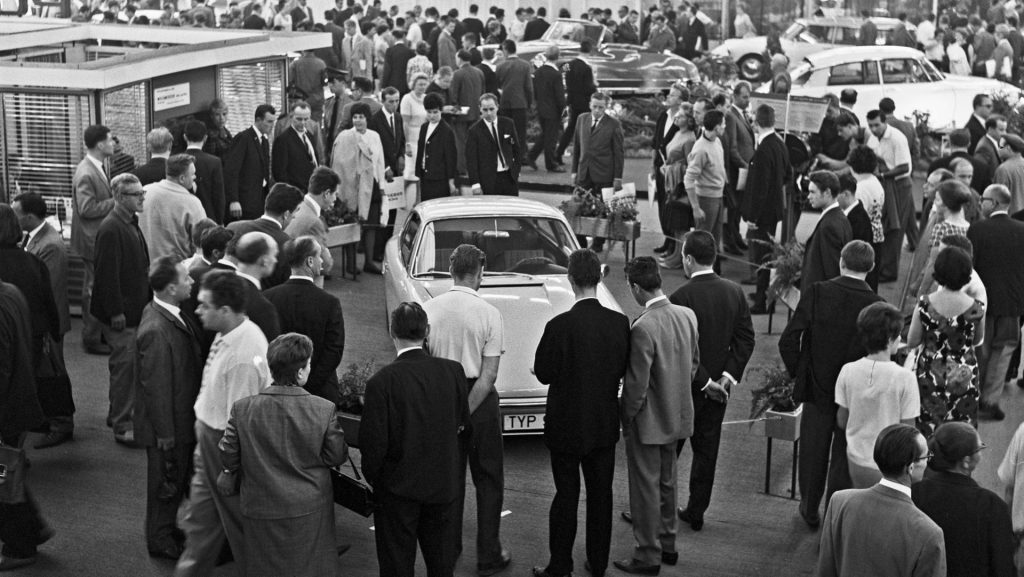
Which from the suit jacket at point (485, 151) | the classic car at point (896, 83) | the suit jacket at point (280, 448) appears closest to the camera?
the suit jacket at point (280, 448)

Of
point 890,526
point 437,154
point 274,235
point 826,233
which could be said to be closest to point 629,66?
point 437,154

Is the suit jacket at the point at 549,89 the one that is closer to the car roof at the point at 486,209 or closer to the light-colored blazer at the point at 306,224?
the car roof at the point at 486,209

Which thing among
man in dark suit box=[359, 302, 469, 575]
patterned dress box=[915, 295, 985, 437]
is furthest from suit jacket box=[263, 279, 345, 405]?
patterned dress box=[915, 295, 985, 437]

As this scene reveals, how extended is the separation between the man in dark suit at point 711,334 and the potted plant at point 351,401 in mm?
2172

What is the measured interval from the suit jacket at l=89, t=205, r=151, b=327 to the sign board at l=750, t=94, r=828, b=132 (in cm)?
780

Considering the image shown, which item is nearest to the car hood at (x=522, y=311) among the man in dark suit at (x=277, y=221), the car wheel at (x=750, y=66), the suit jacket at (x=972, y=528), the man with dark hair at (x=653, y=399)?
the man in dark suit at (x=277, y=221)

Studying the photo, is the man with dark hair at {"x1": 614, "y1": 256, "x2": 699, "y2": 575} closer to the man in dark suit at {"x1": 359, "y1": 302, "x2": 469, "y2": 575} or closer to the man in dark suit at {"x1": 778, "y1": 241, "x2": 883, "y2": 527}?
the man in dark suit at {"x1": 778, "y1": 241, "x2": 883, "y2": 527}

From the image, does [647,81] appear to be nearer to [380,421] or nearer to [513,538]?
[513,538]

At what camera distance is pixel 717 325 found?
8414mm

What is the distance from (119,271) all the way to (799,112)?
849cm

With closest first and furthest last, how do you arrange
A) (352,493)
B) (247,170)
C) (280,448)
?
(280,448)
(352,493)
(247,170)

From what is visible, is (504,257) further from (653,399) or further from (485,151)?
(485,151)

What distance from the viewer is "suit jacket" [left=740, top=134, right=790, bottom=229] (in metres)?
14.7

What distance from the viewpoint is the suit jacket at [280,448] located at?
6.50m
